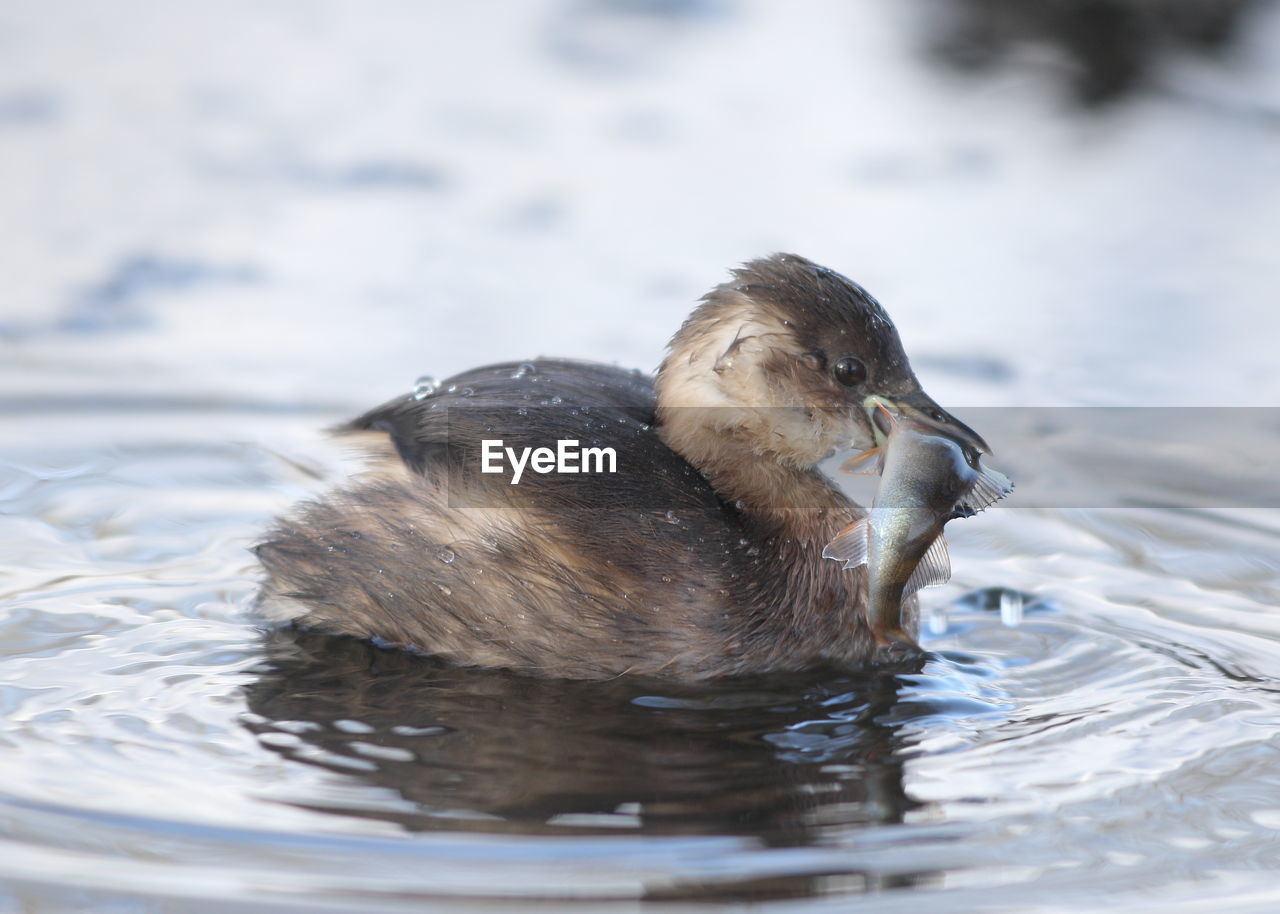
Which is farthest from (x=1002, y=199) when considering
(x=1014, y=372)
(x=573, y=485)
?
(x=573, y=485)

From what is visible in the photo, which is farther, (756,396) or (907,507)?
(756,396)

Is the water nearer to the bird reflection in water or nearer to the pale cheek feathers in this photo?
the bird reflection in water

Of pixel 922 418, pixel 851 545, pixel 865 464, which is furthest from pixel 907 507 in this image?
pixel 865 464

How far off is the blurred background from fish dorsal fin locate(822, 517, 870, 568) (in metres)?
2.97

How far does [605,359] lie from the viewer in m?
8.05

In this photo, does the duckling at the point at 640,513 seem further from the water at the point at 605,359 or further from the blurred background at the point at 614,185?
the blurred background at the point at 614,185

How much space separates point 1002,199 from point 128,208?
16.0ft

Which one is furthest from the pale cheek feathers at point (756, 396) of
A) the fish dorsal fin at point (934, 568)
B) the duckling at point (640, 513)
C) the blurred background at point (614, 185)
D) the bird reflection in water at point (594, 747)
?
the blurred background at point (614, 185)

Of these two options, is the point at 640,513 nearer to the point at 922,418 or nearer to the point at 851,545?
the point at 851,545

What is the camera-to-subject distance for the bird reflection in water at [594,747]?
4180 millimetres

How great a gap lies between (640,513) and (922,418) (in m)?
0.88

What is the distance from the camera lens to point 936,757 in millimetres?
4703

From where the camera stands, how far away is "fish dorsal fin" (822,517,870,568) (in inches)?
200

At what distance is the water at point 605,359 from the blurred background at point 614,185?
0.11 feet
